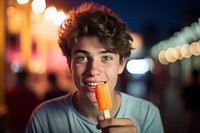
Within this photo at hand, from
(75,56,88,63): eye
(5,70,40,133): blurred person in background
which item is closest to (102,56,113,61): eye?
(75,56,88,63): eye

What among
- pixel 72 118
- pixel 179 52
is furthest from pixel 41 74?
pixel 179 52

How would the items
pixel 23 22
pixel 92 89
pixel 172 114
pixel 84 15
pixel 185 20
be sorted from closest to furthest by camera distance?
pixel 92 89 < pixel 84 15 < pixel 23 22 < pixel 172 114 < pixel 185 20

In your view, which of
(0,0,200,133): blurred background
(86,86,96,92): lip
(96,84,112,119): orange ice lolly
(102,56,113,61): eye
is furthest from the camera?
(0,0,200,133): blurred background

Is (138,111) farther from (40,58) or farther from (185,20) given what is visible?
(185,20)

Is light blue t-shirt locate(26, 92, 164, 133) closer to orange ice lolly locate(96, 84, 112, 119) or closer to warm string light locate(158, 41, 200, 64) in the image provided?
orange ice lolly locate(96, 84, 112, 119)

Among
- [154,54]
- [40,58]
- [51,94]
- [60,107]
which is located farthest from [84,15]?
[154,54]

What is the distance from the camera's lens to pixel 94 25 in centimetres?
279

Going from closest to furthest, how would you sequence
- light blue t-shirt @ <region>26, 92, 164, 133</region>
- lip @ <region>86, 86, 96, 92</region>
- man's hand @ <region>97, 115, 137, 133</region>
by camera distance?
man's hand @ <region>97, 115, 137, 133</region> < lip @ <region>86, 86, 96, 92</region> < light blue t-shirt @ <region>26, 92, 164, 133</region>

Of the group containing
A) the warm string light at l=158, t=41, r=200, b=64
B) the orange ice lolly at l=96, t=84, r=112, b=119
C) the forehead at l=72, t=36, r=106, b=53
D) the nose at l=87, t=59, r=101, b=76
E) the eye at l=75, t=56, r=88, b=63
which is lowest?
the orange ice lolly at l=96, t=84, r=112, b=119

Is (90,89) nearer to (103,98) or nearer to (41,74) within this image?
(103,98)

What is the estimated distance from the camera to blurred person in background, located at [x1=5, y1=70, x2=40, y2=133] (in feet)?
25.1

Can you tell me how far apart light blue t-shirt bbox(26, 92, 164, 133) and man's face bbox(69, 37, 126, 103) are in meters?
0.25

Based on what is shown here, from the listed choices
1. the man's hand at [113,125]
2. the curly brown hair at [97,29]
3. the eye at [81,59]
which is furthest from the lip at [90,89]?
the man's hand at [113,125]

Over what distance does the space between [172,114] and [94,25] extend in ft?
50.2
